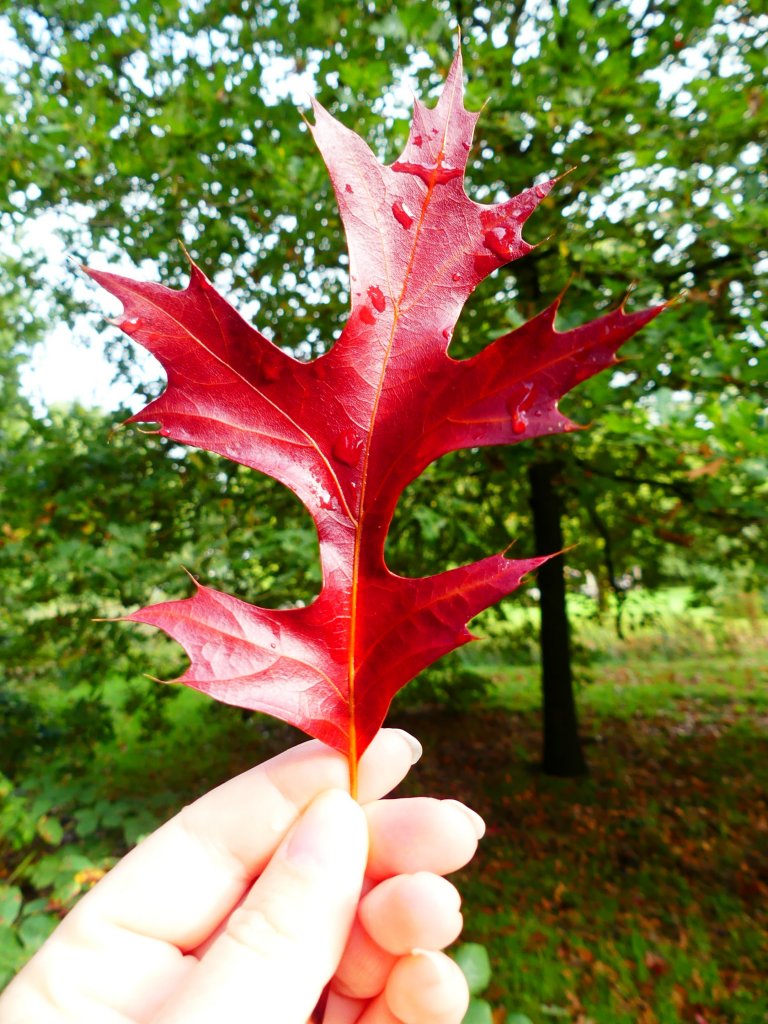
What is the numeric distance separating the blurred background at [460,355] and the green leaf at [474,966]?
121 cm

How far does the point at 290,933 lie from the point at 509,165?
3.73 m

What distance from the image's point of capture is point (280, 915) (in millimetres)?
1053

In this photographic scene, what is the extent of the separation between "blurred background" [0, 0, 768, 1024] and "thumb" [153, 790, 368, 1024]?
118 centimetres

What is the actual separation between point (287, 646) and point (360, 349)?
0.48 metres

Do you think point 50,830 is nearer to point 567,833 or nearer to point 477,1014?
point 477,1014

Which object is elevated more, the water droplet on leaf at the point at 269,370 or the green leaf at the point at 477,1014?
the water droplet on leaf at the point at 269,370

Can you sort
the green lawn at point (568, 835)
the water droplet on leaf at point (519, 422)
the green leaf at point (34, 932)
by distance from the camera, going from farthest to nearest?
the green lawn at point (568, 835) → the green leaf at point (34, 932) → the water droplet on leaf at point (519, 422)

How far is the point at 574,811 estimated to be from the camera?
5844mm

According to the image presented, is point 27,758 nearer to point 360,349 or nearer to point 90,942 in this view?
point 90,942

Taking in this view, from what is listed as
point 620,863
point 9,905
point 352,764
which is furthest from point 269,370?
point 620,863

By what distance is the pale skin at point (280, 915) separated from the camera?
40.6 inches

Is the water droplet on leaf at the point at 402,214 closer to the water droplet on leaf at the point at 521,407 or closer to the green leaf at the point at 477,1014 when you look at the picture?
the water droplet on leaf at the point at 521,407

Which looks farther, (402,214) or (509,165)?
(509,165)

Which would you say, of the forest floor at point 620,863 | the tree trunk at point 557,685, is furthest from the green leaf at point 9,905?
the tree trunk at point 557,685
